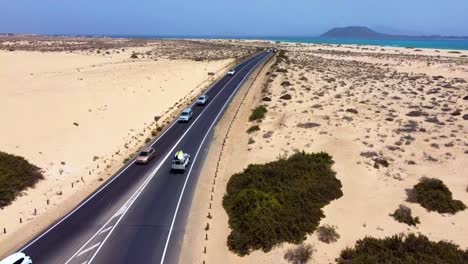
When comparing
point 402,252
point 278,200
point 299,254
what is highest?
point 278,200

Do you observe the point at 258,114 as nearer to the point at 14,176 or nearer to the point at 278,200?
the point at 278,200

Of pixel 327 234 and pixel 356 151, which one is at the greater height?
pixel 356 151

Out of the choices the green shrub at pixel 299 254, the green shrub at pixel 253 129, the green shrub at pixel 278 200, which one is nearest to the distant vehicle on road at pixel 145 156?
the green shrub at pixel 278 200

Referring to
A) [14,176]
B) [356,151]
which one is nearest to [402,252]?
[356,151]

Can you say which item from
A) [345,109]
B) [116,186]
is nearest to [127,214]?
[116,186]

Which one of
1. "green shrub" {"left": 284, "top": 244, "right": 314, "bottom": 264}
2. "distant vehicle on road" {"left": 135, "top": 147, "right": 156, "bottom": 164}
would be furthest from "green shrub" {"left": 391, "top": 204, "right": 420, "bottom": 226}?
"distant vehicle on road" {"left": 135, "top": 147, "right": 156, "bottom": 164}

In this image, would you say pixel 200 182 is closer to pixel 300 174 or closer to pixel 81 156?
pixel 300 174
